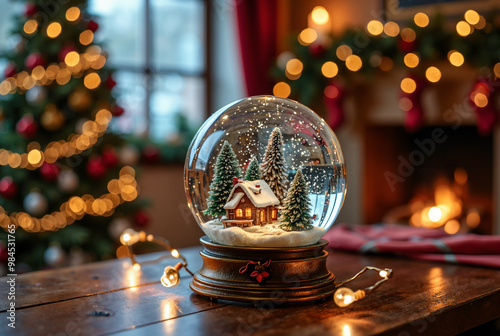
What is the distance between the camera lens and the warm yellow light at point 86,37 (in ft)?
10.8

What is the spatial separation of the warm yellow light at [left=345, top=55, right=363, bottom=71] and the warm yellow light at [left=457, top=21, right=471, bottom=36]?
2.19ft

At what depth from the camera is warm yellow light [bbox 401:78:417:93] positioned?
3.84 m

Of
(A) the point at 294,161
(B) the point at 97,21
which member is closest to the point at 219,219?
(A) the point at 294,161

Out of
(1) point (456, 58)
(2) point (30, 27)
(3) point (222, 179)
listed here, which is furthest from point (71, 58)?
(1) point (456, 58)

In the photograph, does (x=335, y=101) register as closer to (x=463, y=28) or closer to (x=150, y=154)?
(x=463, y=28)

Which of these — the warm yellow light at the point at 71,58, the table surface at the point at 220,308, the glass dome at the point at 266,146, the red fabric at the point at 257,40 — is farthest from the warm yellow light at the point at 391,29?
the glass dome at the point at 266,146

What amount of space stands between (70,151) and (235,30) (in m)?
1.76

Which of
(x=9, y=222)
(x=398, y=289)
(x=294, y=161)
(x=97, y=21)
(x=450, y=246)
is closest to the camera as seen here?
(x=294, y=161)

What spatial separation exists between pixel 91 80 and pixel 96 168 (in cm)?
46

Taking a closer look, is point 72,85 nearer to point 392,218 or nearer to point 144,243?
point 144,243

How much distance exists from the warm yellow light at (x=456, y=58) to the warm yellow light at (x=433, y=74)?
137 mm

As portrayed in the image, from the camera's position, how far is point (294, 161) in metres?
1.39

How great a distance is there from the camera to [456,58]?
3658 millimetres

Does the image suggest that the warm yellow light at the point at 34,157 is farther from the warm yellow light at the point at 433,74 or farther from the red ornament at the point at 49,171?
the warm yellow light at the point at 433,74
